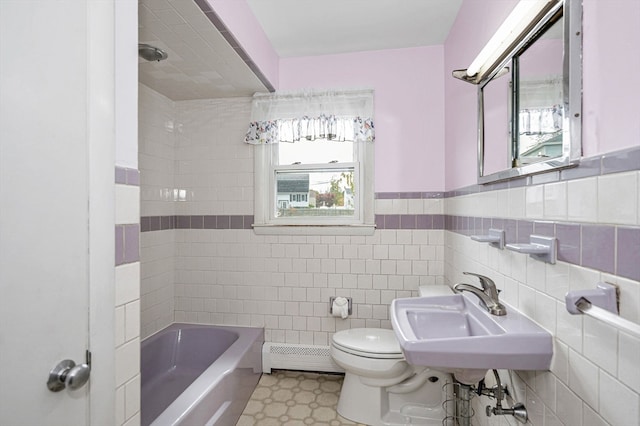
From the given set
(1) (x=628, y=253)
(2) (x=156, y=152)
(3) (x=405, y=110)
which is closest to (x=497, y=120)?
(1) (x=628, y=253)

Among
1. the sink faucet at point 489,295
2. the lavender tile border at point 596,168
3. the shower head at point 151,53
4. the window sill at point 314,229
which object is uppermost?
the shower head at point 151,53

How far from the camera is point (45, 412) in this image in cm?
77

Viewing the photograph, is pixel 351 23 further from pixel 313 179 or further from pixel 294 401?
pixel 294 401

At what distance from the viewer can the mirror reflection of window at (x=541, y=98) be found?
97 centimetres

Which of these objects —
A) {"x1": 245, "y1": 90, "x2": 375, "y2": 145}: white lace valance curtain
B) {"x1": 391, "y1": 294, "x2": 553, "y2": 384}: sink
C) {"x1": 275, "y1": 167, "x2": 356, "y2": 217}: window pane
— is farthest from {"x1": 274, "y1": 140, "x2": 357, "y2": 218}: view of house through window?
{"x1": 391, "y1": 294, "x2": 553, "y2": 384}: sink

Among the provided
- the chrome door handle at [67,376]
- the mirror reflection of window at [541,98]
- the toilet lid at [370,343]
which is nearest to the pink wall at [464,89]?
the mirror reflection of window at [541,98]

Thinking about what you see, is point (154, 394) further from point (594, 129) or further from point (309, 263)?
point (594, 129)

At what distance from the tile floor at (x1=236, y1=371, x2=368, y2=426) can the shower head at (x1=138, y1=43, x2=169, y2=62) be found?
2.31 m

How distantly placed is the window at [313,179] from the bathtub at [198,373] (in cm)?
93

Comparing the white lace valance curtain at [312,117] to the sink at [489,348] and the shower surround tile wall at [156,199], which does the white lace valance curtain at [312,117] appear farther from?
the sink at [489,348]

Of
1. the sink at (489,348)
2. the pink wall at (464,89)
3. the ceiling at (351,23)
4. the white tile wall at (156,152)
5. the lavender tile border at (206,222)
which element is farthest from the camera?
the lavender tile border at (206,222)

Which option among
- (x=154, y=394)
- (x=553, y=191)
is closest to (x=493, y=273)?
(x=553, y=191)

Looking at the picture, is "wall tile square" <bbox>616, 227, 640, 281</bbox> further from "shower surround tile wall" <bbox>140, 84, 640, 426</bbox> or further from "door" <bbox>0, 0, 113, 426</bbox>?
"door" <bbox>0, 0, 113, 426</bbox>

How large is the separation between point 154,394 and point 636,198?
8.85ft
